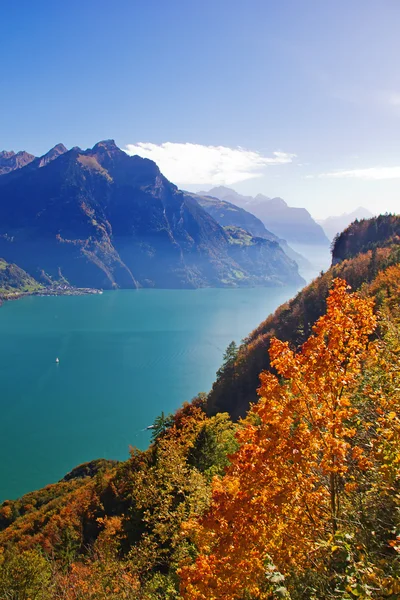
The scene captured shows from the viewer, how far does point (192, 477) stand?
1497 cm

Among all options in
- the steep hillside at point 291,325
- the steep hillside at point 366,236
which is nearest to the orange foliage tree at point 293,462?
the steep hillside at point 291,325

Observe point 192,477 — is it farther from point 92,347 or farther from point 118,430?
point 92,347

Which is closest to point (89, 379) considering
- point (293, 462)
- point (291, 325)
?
point (291, 325)

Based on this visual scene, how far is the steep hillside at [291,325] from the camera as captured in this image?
1839 inches

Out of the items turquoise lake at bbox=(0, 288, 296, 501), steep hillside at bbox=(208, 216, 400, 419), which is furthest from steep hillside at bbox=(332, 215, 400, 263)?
turquoise lake at bbox=(0, 288, 296, 501)

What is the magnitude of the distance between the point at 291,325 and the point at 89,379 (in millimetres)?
46570

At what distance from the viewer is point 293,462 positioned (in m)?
5.87

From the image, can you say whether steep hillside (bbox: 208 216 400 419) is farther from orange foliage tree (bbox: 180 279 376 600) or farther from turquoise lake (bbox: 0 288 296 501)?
orange foliage tree (bbox: 180 279 376 600)

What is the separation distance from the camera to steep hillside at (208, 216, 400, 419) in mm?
46719

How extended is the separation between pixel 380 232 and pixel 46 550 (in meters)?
76.3

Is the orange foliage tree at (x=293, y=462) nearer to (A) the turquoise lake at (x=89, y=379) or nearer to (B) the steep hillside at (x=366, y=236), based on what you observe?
(A) the turquoise lake at (x=89, y=379)

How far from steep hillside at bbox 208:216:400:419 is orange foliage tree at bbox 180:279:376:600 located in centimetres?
3381

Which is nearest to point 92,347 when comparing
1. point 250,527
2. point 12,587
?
point 12,587

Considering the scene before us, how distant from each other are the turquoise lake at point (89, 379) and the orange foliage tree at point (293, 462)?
1870 inches
